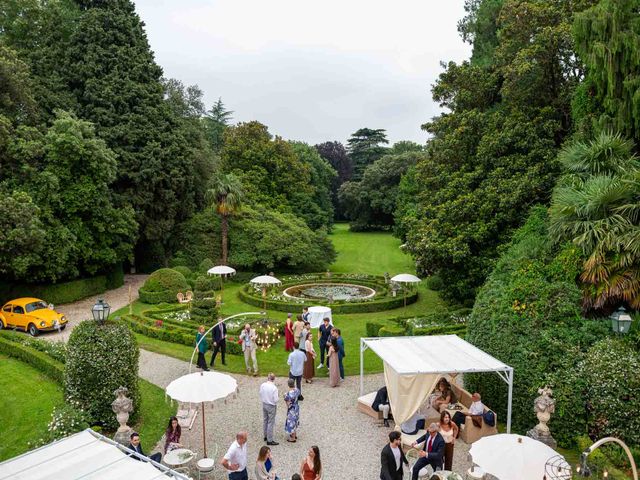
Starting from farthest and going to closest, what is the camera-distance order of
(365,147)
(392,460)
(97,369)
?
(365,147), (97,369), (392,460)

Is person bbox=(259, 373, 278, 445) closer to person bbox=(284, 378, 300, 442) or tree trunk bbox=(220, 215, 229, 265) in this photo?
person bbox=(284, 378, 300, 442)

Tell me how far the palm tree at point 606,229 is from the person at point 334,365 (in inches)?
277

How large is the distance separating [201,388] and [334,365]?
5.62m

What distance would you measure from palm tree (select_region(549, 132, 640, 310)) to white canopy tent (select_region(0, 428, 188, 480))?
416 inches

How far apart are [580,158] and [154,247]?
3170 cm

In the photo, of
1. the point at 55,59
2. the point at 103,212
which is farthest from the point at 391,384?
the point at 55,59

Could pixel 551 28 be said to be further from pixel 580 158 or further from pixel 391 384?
pixel 391 384

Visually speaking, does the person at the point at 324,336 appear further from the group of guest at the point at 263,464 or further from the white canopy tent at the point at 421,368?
the group of guest at the point at 263,464

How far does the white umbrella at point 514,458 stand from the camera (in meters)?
7.79

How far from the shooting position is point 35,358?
17.2 meters

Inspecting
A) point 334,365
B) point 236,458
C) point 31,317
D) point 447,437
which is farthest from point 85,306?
point 447,437

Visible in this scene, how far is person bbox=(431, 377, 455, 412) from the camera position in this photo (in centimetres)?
1258

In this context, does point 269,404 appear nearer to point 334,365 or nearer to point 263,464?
point 263,464

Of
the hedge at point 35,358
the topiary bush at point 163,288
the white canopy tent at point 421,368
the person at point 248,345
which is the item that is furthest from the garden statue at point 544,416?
the topiary bush at point 163,288
